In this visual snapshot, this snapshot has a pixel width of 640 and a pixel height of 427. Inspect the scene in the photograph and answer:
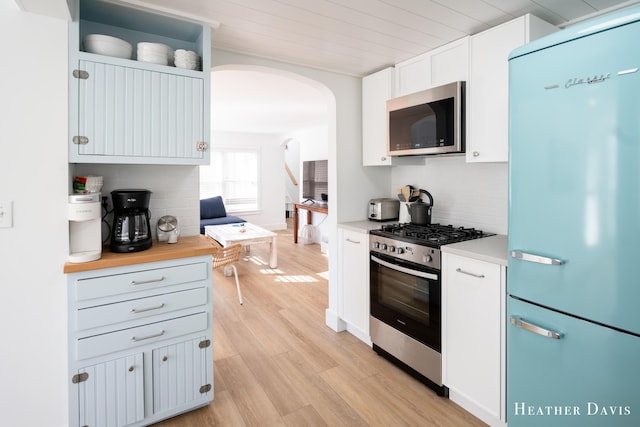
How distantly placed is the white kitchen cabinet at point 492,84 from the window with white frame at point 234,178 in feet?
22.0

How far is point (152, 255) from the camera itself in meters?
1.83

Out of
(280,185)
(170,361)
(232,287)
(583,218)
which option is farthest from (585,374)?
(280,185)

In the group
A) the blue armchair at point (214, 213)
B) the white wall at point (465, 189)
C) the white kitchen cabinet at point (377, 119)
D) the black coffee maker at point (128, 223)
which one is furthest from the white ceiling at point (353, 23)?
the blue armchair at point (214, 213)

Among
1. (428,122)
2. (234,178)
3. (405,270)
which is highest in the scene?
(234,178)

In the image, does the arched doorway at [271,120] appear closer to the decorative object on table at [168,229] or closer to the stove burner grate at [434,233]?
the stove burner grate at [434,233]

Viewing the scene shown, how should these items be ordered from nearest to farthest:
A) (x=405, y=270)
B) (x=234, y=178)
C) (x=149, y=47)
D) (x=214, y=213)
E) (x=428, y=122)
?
(x=149, y=47), (x=405, y=270), (x=428, y=122), (x=214, y=213), (x=234, y=178)

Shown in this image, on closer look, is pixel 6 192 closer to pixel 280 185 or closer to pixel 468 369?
pixel 468 369

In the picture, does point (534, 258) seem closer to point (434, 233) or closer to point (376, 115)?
point (434, 233)

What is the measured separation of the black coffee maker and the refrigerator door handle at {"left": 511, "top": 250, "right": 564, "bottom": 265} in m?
1.90

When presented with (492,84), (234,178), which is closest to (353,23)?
(492,84)

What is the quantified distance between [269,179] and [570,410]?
311 inches

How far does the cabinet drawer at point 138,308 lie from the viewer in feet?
5.59

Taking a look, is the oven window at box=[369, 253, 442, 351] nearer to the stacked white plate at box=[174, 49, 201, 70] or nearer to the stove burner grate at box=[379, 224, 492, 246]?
the stove burner grate at box=[379, 224, 492, 246]

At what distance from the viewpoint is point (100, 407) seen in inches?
69.0
